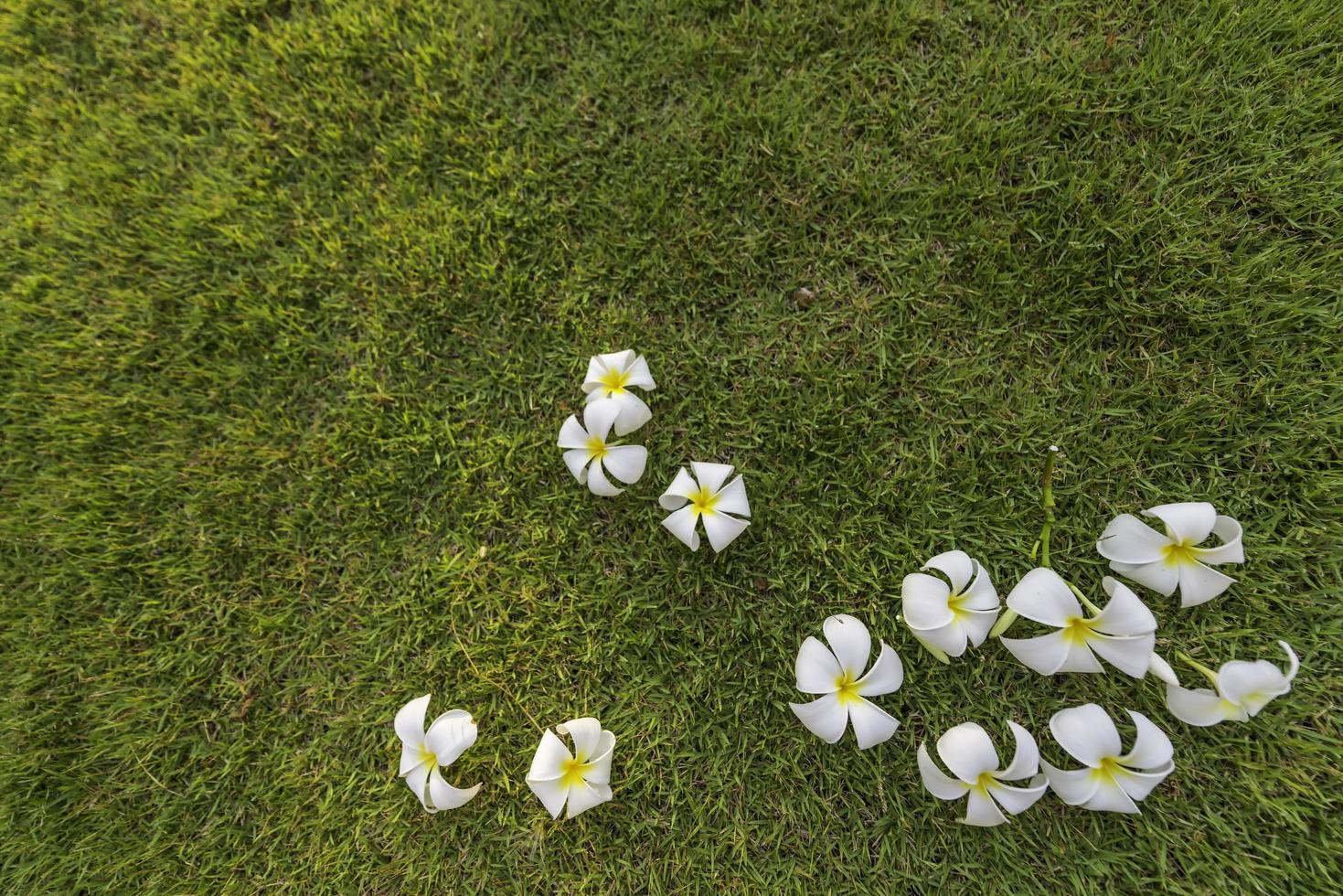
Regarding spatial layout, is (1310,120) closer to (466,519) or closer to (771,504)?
(771,504)

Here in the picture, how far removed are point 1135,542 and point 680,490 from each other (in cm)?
103

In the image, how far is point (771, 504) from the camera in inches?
69.9

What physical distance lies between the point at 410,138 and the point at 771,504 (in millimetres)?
1561

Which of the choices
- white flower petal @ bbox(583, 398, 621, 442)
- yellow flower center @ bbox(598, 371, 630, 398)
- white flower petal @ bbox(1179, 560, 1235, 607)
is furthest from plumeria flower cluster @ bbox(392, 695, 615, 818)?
white flower petal @ bbox(1179, 560, 1235, 607)

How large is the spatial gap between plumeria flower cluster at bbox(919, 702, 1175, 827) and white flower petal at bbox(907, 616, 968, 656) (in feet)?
0.59

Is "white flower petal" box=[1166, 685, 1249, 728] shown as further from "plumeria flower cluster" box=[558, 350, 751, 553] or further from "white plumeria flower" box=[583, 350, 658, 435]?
"white plumeria flower" box=[583, 350, 658, 435]

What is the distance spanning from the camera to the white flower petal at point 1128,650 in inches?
54.1

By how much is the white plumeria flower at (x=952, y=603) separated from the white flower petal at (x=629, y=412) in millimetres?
746

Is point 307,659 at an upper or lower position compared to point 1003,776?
lower

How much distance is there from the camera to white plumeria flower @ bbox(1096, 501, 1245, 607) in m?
1.42

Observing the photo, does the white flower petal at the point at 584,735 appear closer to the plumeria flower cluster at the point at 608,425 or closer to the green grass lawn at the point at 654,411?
the green grass lawn at the point at 654,411

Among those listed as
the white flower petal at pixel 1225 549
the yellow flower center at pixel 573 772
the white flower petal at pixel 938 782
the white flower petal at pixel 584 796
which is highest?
the white flower petal at pixel 1225 549

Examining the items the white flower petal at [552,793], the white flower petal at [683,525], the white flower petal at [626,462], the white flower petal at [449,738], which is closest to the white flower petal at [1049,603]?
the white flower petal at [683,525]

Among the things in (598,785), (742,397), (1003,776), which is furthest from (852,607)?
(598,785)
